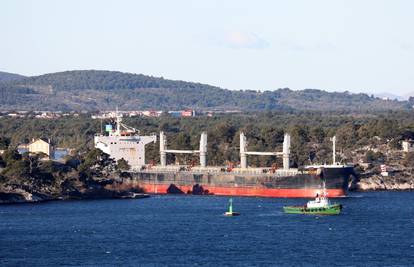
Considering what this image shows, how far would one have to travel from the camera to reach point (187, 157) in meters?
106

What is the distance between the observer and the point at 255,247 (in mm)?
53125

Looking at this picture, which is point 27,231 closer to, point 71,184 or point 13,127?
point 71,184

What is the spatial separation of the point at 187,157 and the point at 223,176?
19.2 metres

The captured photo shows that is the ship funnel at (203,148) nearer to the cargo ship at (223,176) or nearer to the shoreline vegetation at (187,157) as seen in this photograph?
the cargo ship at (223,176)

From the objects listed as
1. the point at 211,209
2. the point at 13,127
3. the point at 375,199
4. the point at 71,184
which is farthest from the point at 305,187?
the point at 13,127

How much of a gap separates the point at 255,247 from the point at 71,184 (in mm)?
32089

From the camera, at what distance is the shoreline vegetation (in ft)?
264

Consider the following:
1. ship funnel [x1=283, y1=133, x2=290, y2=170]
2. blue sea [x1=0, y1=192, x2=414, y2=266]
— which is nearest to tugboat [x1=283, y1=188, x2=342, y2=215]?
blue sea [x1=0, y1=192, x2=414, y2=266]

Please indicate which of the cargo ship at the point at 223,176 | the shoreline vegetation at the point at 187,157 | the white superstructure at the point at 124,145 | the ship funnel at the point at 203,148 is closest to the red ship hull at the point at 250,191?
the cargo ship at the point at 223,176

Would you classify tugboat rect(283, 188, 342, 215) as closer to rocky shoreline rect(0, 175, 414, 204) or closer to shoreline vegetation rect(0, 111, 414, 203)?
rocky shoreline rect(0, 175, 414, 204)

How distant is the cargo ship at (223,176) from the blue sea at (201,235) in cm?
232

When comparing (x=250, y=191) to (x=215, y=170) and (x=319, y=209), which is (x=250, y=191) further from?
(x=319, y=209)

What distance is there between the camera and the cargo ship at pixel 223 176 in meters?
80.4

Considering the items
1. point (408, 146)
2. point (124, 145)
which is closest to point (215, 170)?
point (124, 145)
